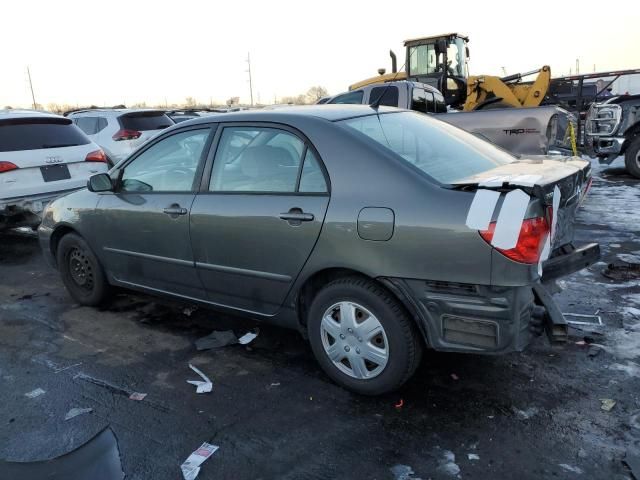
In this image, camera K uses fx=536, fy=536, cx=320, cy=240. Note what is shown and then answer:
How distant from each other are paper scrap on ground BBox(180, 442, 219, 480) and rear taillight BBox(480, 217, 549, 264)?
5.78ft

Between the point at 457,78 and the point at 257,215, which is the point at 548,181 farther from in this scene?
the point at 457,78

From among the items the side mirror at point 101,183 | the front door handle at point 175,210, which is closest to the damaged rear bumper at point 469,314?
the front door handle at point 175,210

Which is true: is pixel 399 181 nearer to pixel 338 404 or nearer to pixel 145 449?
pixel 338 404

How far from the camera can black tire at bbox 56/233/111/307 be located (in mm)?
4656

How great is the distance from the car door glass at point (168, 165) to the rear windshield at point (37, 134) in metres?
3.24

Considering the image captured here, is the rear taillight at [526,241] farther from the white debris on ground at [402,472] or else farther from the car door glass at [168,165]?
the car door glass at [168,165]

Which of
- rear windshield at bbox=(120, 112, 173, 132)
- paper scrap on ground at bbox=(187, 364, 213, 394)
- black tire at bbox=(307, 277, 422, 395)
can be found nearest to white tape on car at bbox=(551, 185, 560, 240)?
black tire at bbox=(307, 277, 422, 395)

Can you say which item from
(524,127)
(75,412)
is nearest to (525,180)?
(75,412)

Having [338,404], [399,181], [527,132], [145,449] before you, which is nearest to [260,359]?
[338,404]

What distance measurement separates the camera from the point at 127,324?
14.6 feet

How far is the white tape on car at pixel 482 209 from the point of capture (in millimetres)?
2627

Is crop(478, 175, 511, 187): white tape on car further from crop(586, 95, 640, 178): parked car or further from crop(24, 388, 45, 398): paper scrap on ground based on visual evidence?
crop(586, 95, 640, 178): parked car

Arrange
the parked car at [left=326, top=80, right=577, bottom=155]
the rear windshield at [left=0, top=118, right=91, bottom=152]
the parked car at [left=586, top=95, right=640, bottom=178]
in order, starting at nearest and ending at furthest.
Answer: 1. the rear windshield at [left=0, top=118, right=91, bottom=152]
2. the parked car at [left=326, top=80, right=577, bottom=155]
3. the parked car at [left=586, top=95, right=640, bottom=178]

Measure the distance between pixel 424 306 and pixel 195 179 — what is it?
1.89 metres
